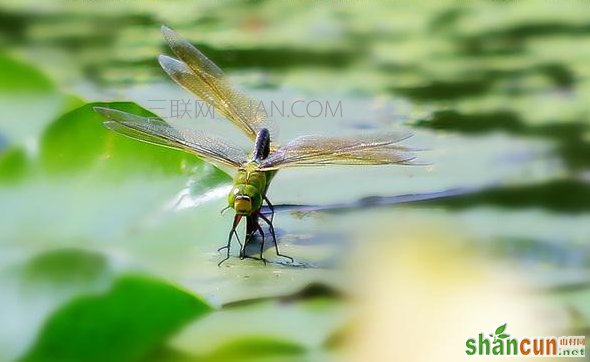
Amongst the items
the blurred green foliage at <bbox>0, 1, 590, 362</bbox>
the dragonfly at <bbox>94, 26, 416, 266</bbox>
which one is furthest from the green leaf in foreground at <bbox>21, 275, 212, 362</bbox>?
the dragonfly at <bbox>94, 26, 416, 266</bbox>

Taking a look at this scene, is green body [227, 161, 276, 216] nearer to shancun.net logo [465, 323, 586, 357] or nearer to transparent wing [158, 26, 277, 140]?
transparent wing [158, 26, 277, 140]

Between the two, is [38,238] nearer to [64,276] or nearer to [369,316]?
[64,276]

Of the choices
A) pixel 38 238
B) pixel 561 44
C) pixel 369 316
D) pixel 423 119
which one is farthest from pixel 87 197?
pixel 561 44

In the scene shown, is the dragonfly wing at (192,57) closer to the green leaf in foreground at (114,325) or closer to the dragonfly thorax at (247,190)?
the dragonfly thorax at (247,190)

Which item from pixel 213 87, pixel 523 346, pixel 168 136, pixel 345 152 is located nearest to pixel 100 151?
pixel 168 136

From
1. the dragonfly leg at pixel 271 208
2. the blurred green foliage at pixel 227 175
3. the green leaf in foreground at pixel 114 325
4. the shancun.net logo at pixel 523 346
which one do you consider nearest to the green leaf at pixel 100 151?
the blurred green foliage at pixel 227 175
